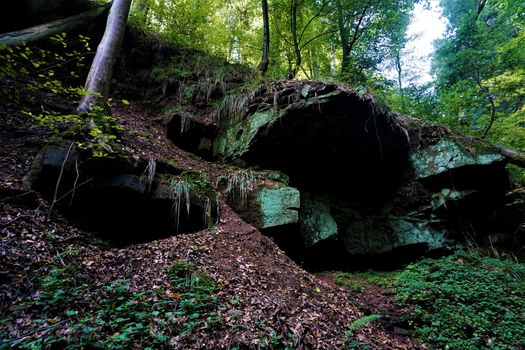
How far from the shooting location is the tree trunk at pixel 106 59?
5250 millimetres

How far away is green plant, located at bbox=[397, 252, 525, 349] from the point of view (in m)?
4.18

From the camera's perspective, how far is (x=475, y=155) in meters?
7.58

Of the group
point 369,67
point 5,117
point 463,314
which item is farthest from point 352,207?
point 5,117

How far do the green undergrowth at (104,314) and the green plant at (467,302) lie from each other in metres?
3.84

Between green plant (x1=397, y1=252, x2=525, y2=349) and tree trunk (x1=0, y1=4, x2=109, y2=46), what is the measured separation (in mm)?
8940

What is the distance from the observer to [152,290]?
3252 mm

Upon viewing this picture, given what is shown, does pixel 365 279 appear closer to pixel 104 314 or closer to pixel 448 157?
pixel 448 157

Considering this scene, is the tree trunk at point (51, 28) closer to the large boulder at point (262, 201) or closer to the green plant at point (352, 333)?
the large boulder at point (262, 201)

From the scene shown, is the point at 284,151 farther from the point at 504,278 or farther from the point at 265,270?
the point at 504,278

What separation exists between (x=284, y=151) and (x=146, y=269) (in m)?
4.70

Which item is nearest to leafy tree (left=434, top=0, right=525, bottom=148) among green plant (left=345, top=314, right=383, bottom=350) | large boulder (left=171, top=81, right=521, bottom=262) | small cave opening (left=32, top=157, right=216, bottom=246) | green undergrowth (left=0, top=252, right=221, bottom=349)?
large boulder (left=171, top=81, right=521, bottom=262)

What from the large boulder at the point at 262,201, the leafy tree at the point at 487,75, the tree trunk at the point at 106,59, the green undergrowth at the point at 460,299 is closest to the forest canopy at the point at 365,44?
the leafy tree at the point at 487,75

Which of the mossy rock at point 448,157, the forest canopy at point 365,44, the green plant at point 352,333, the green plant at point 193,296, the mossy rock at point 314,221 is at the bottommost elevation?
the green plant at point 352,333

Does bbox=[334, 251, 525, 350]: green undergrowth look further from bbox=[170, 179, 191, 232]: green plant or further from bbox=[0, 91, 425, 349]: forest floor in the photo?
bbox=[170, 179, 191, 232]: green plant
